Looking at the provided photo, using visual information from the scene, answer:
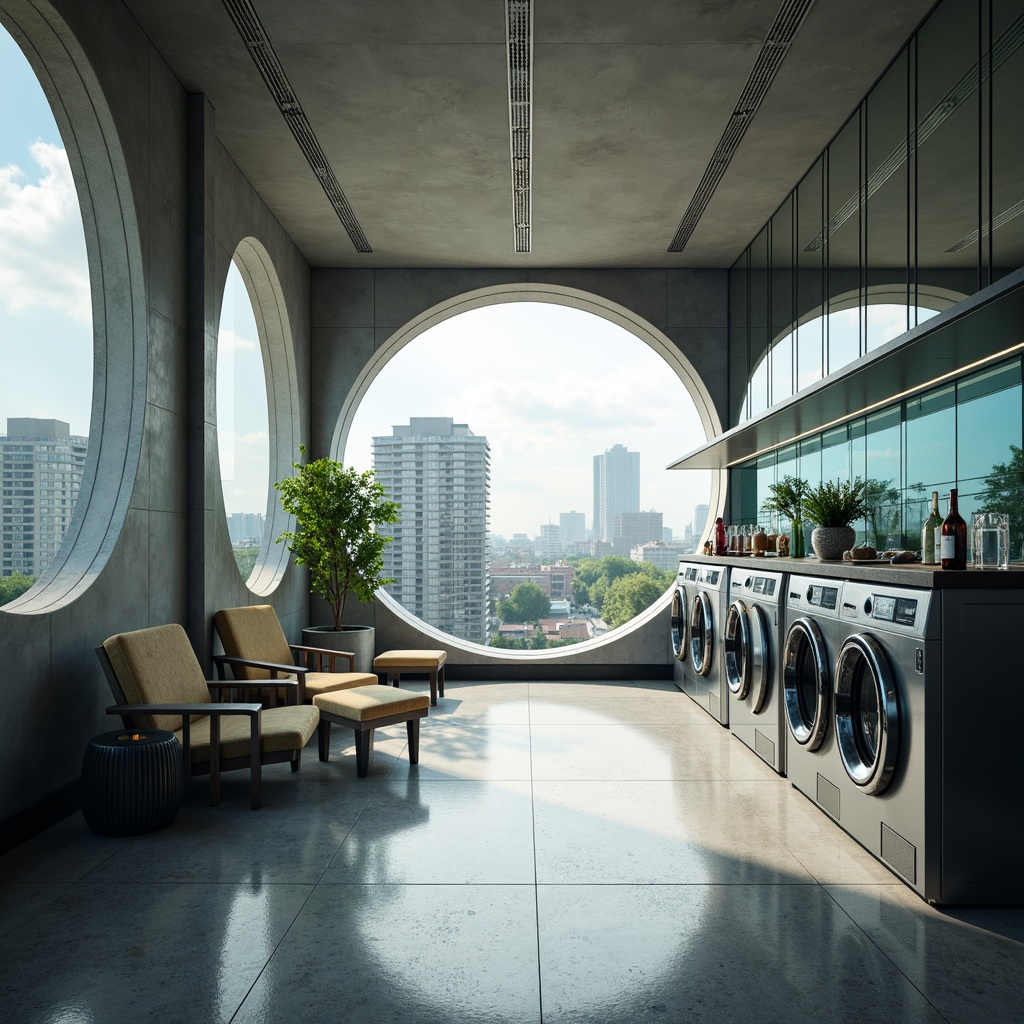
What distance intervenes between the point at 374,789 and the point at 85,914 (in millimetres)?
1463

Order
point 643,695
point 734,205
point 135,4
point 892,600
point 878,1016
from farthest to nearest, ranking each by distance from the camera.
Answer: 1. point 643,695
2. point 734,205
3. point 135,4
4. point 892,600
5. point 878,1016

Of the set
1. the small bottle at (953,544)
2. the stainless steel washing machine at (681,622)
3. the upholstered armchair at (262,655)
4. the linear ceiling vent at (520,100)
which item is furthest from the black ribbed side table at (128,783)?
the stainless steel washing machine at (681,622)

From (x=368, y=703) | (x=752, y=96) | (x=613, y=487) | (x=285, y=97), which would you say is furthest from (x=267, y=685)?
(x=613, y=487)

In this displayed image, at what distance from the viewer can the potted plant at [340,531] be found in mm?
5840

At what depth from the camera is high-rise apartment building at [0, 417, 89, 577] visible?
122 inches

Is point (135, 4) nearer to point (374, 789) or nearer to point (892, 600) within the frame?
point (374, 789)

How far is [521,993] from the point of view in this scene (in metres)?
2.03

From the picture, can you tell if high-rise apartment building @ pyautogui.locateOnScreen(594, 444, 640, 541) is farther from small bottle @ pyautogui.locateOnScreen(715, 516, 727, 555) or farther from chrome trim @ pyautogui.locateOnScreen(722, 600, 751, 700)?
chrome trim @ pyautogui.locateOnScreen(722, 600, 751, 700)

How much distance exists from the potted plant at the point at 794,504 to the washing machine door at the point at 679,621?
95cm

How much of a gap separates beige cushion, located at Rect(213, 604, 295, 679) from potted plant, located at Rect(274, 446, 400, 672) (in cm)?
89

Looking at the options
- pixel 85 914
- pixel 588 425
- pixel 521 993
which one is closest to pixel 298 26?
pixel 85 914

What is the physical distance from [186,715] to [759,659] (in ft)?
8.91

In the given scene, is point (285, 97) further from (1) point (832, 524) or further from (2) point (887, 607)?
(2) point (887, 607)

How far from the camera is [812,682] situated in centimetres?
357
